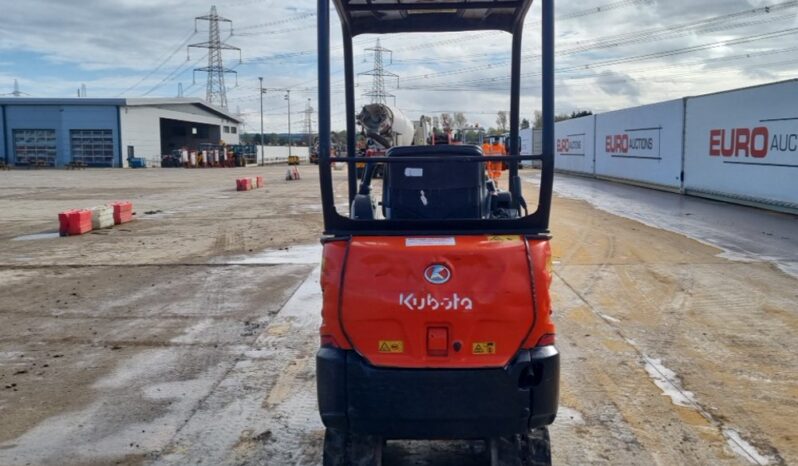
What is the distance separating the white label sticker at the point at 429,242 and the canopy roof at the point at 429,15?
66.8 inches

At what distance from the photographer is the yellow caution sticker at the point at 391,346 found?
3.30 metres

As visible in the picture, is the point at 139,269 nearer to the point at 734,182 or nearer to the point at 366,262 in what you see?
the point at 366,262

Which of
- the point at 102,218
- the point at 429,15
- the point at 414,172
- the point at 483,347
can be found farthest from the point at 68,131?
the point at 483,347

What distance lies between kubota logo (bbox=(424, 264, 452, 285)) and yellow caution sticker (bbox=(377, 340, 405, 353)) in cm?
33

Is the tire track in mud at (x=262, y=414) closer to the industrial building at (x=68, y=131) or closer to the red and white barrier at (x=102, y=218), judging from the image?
the red and white barrier at (x=102, y=218)

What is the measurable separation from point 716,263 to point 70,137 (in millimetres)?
59386

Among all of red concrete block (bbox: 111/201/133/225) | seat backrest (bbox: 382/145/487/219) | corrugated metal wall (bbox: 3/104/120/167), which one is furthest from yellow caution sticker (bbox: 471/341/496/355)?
corrugated metal wall (bbox: 3/104/120/167)

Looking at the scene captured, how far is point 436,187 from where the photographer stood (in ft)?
13.8

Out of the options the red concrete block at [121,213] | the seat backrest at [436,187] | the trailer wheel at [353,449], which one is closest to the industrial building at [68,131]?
the red concrete block at [121,213]

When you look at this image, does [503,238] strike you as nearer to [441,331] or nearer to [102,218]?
[441,331]

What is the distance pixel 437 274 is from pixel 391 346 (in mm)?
410

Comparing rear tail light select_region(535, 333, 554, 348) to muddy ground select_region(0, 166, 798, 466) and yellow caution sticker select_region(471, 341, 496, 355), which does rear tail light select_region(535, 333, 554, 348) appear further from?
muddy ground select_region(0, 166, 798, 466)

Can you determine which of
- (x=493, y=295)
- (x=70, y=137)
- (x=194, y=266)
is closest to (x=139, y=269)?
(x=194, y=266)

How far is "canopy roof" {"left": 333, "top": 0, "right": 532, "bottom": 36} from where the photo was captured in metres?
4.41
